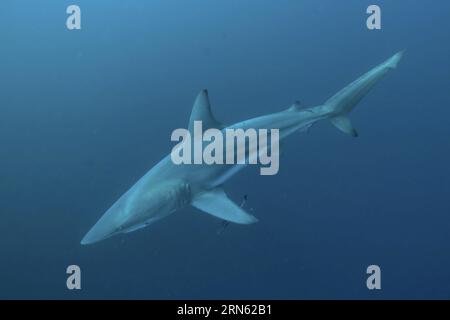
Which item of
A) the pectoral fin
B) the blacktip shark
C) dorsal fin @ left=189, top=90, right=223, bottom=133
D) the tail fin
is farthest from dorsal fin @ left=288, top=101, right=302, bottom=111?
the pectoral fin

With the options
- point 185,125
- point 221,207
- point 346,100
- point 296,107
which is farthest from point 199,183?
point 185,125

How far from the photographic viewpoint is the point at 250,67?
12.1 metres

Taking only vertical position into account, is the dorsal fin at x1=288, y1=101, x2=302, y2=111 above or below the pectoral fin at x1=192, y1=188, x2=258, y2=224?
above

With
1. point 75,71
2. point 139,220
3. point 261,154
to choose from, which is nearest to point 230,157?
point 261,154

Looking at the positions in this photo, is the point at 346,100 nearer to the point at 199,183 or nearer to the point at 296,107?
the point at 296,107

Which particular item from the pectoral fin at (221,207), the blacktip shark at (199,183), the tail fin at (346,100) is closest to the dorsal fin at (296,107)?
the blacktip shark at (199,183)

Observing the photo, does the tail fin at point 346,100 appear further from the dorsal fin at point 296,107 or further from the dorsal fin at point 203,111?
the dorsal fin at point 203,111

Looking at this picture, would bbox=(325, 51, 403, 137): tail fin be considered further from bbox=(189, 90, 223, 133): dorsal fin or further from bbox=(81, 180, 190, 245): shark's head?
bbox=(81, 180, 190, 245): shark's head

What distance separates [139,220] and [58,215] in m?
5.88

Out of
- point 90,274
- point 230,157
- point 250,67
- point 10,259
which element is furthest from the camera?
point 250,67

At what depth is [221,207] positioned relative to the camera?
4.17 meters

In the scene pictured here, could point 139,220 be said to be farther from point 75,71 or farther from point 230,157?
point 75,71

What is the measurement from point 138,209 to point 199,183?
2.40 ft

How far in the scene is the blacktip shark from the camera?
12.3 ft
